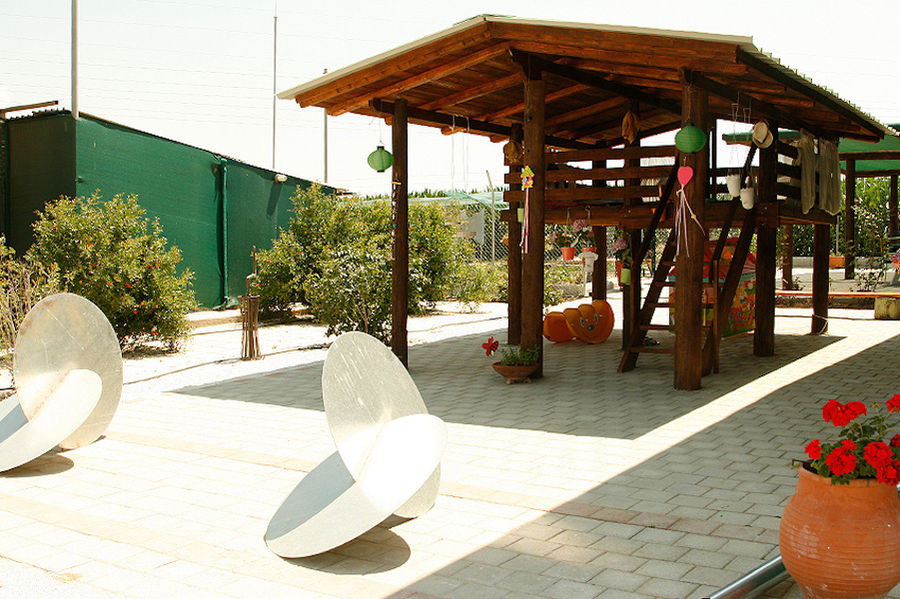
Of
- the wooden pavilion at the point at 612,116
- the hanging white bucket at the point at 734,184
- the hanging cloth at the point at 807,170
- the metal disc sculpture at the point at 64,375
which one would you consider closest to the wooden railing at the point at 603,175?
the wooden pavilion at the point at 612,116

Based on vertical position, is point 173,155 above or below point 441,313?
above

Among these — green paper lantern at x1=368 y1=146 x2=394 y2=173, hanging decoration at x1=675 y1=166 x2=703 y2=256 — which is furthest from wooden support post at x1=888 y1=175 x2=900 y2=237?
green paper lantern at x1=368 y1=146 x2=394 y2=173

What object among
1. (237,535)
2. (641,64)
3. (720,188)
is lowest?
(237,535)

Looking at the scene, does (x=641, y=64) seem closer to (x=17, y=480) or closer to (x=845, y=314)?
(x=17, y=480)

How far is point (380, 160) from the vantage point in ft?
34.5

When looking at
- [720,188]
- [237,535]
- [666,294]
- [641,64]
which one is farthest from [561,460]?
[666,294]

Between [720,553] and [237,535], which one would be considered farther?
[237,535]

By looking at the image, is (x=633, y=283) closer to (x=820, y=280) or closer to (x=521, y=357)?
(x=521, y=357)

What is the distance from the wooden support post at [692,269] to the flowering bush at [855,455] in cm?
527

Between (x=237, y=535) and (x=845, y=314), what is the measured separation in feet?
52.0

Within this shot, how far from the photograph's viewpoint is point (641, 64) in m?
8.54

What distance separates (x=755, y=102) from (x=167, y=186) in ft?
34.9

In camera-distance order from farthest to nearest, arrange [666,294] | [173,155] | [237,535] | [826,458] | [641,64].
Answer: [666,294] → [173,155] → [641,64] → [237,535] → [826,458]

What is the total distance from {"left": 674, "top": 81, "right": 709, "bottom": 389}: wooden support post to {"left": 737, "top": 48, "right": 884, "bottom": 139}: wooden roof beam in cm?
63
